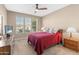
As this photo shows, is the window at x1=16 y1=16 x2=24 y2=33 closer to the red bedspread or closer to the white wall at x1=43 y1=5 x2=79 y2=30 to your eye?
the red bedspread

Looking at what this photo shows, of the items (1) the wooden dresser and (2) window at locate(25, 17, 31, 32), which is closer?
(1) the wooden dresser

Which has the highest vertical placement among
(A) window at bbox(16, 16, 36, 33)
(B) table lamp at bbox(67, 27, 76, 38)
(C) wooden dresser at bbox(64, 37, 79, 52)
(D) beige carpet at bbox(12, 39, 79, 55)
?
(A) window at bbox(16, 16, 36, 33)

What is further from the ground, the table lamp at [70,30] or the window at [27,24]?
the window at [27,24]

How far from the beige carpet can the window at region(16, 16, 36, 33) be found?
0.66ft

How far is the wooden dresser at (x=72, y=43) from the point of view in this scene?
173 cm

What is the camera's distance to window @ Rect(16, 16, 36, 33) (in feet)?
5.97

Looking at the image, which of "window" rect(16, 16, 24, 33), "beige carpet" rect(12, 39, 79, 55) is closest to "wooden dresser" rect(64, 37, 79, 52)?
"beige carpet" rect(12, 39, 79, 55)

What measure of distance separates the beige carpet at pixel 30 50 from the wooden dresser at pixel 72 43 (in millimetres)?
69

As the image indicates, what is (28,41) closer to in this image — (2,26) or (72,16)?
(2,26)

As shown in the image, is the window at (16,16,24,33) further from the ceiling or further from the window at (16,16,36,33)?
the ceiling

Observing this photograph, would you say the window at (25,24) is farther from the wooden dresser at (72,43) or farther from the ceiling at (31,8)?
the wooden dresser at (72,43)

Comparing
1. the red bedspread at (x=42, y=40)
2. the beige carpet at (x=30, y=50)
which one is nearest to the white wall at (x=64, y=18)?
the red bedspread at (x=42, y=40)

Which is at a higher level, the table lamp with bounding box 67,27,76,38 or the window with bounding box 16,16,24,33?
the window with bounding box 16,16,24,33

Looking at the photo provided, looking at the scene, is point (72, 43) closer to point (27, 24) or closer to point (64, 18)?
point (64, 18)
